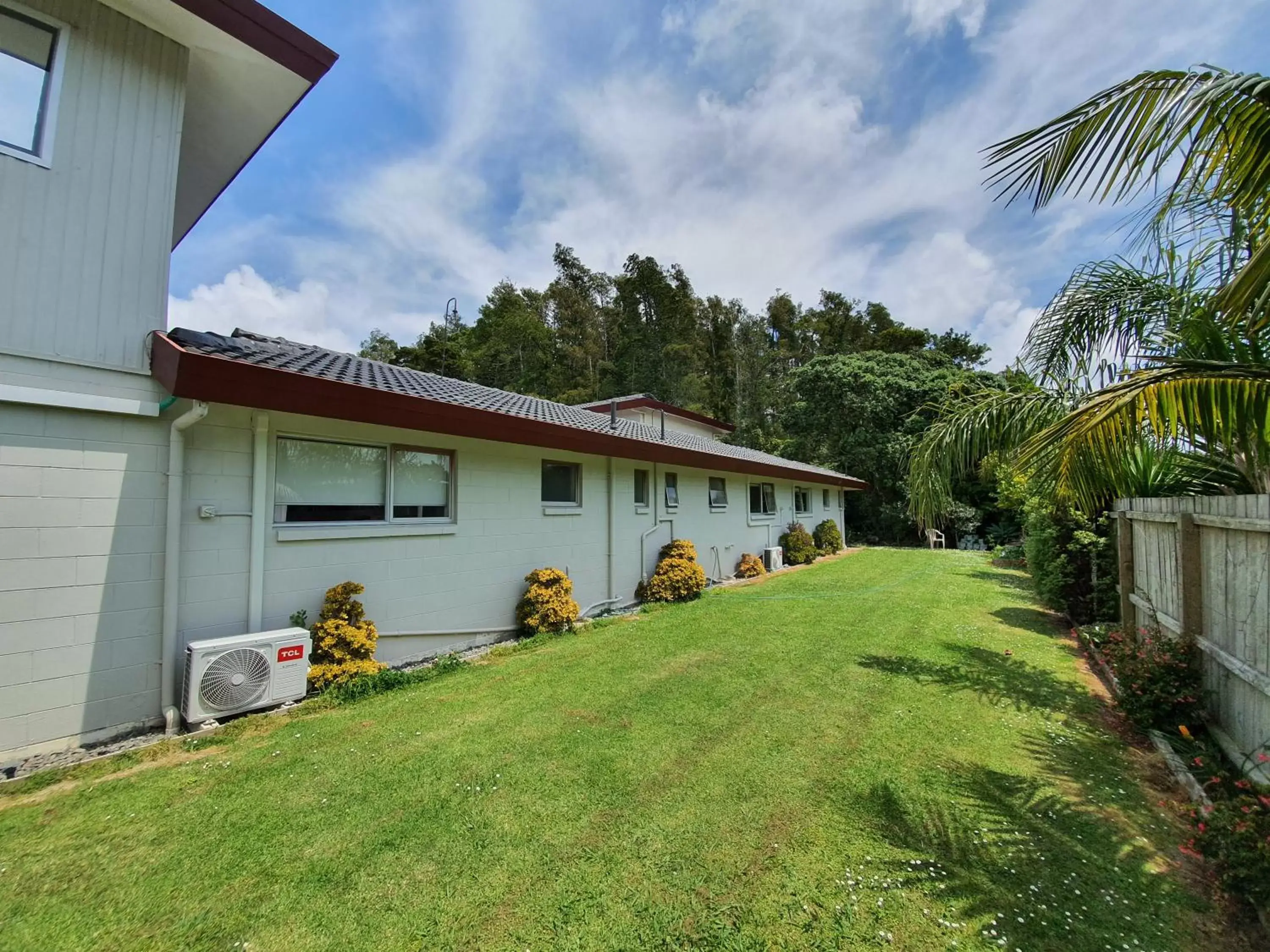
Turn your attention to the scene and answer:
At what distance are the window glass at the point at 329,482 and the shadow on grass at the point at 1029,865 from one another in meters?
5.52

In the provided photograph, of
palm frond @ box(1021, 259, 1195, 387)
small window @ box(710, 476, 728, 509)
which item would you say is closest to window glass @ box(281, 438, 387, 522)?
palm frond @ box(1021, 259, 1195, 387)

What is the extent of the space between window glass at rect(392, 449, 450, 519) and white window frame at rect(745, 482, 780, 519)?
950cm

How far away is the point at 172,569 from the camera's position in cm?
434

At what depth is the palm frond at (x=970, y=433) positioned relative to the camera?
529cm

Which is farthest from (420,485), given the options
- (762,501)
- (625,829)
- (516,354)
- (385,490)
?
(516,354)

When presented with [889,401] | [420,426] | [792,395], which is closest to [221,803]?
[420,426]

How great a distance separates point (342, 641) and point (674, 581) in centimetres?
588

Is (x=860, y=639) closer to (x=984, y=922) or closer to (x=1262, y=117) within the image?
(x=984, y=922)

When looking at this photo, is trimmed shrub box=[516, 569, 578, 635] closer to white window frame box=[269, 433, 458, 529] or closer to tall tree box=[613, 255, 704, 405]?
white window frame box=[269, 433, 458, 529]

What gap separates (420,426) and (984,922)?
579 cm

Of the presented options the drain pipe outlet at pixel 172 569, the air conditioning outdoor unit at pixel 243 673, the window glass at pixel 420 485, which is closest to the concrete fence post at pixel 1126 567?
the window glass at pixel 420 485

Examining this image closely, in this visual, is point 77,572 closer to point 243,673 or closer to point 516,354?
point 243,673

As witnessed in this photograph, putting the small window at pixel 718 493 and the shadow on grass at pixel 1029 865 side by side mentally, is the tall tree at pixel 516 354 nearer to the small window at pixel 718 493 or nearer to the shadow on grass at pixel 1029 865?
the small window at pixel 718 493

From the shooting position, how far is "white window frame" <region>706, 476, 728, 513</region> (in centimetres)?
1255
